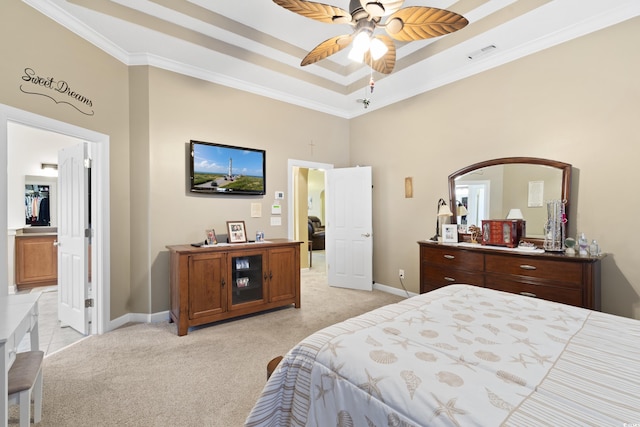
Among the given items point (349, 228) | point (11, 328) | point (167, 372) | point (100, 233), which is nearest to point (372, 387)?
→ point (11, 328)

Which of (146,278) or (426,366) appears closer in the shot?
(426,366)

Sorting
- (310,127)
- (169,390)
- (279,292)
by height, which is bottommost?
(169,390)

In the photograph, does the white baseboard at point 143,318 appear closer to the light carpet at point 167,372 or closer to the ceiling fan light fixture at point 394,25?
the light carpet at point 167,372

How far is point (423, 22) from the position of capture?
1.99m

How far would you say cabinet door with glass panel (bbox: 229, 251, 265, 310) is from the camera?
3395 mm

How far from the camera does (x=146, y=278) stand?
11.0 ft

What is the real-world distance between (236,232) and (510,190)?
→ 10.8 ft

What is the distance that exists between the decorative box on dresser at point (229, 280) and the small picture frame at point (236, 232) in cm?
16

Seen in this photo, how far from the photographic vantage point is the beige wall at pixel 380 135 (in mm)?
2551

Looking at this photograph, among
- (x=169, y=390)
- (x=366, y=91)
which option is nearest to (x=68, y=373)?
(x=169, y=390)

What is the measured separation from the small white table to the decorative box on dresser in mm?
1222

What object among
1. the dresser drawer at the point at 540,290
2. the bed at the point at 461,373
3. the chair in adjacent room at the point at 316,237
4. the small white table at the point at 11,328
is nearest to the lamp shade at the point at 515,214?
the dresser drawer at the point at 540,290

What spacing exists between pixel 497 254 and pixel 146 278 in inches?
153

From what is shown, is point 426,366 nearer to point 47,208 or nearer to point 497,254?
point 497,254
